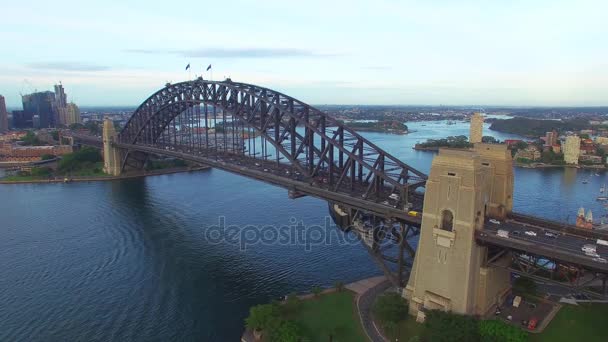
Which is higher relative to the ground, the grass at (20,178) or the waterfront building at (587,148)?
the waterfront building at (587,148)

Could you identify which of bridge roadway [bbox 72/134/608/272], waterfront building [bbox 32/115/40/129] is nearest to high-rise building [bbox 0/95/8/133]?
waterfront building [bbox 32/115/40/129]

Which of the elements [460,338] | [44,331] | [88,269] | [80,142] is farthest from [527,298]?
[80,142]

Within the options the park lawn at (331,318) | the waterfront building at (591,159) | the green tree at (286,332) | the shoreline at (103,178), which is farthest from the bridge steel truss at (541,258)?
the waterfront building at (591,159)

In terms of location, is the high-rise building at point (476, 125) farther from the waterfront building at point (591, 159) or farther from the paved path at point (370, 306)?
the paved path at point (370, 306)

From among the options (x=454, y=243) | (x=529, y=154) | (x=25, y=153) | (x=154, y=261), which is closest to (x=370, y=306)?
(x=454, y=243)

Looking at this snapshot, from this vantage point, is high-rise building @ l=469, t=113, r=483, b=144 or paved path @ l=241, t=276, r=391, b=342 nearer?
paved path @ l=241, t=276, r=391, b=342

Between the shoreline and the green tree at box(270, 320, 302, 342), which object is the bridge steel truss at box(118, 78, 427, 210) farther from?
the green tree at box(270, 320, 302, 342)

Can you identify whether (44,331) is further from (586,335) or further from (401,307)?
(586,335)
